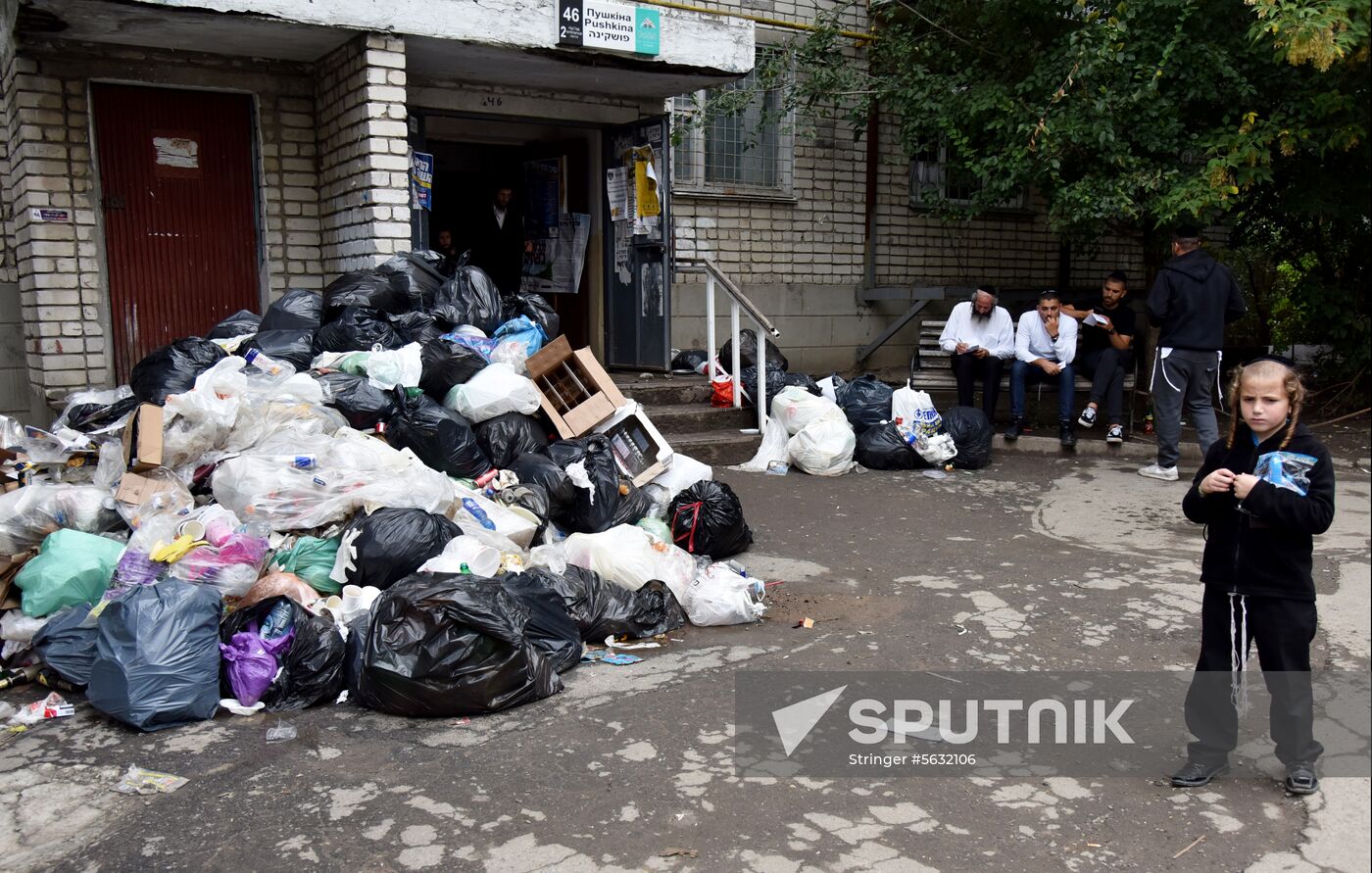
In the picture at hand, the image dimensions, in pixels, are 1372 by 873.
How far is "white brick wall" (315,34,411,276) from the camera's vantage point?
7.05 meters

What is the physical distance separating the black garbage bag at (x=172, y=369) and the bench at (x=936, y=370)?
6.20 m

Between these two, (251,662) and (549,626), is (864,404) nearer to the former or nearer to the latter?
(549,626)

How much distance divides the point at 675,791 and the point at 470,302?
4.43 metres

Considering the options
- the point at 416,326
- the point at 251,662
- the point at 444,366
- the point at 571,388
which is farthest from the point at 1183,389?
the point at 251,662

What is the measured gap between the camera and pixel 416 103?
8188mm

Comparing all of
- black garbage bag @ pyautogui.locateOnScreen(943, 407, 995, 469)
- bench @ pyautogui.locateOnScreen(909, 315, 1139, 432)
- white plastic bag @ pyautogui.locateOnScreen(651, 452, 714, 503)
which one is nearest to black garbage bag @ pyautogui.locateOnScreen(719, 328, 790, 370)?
bench @ pyautogui.locateOnScreen(909, 315, 1139, 432)

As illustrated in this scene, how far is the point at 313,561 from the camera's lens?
15.2 feet

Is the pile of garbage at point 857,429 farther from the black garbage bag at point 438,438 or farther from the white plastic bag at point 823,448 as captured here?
the black garbage bag at point 438,438

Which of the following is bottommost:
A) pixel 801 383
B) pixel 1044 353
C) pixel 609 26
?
pixel 801 383

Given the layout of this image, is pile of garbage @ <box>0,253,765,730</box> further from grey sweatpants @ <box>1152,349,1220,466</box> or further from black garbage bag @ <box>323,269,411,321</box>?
grey sweatpants @ <box>1152,349,1220,466</box>

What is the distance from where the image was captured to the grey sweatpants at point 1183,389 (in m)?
7.50

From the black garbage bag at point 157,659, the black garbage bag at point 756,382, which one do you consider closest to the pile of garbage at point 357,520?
the black garbage bag at point 157,659

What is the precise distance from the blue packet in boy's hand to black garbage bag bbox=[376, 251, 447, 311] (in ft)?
17.3

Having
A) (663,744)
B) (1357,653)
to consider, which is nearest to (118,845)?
(663,744)
